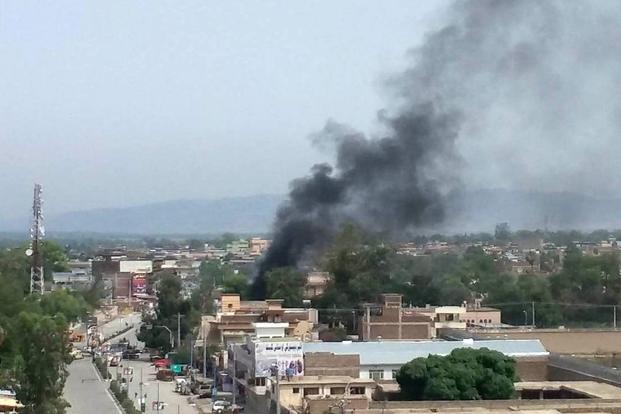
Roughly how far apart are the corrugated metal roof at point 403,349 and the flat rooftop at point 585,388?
269cm

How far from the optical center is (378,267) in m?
48.0

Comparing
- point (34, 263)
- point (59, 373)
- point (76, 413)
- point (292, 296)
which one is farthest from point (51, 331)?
point (34, 263)

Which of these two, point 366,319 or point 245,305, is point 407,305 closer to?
point 245,305

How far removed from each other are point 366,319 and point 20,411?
15.2 meters

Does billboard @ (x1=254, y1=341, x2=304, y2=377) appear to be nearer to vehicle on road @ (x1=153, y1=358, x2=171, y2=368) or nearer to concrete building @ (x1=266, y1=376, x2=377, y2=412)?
concrete building @ (x1=266, y1=376, x2=377, y2=412)

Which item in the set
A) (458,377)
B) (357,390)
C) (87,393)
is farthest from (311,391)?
(87,393)

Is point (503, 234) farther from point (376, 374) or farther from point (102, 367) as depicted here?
point (376, 374)

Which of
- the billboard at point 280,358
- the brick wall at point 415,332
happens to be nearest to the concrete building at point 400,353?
the billboard at point 280,358

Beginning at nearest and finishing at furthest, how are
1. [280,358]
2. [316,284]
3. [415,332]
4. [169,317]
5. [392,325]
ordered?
[280,358] → [415,332] → [392,325] → [169,317] → [316,284]

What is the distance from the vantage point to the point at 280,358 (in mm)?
25953

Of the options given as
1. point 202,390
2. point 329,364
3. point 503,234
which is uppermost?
point 503,234

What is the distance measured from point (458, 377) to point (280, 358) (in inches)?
198

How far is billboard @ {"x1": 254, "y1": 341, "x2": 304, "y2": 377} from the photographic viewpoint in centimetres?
2531

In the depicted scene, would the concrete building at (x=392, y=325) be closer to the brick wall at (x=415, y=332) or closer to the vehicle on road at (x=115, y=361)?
the brick wall at (x=415, y=332)
